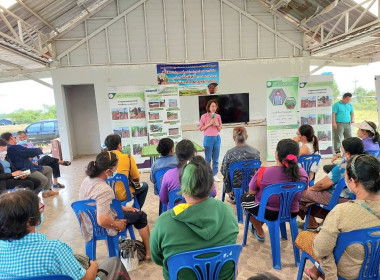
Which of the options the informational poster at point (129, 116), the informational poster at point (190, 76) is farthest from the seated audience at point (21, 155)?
the informational poster at point (190, 76)

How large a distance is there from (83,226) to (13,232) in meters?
1.01

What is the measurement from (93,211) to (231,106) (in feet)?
15.7

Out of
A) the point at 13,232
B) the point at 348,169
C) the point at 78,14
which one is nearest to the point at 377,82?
the point at 348,169

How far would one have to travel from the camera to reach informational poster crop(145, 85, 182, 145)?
5594mm

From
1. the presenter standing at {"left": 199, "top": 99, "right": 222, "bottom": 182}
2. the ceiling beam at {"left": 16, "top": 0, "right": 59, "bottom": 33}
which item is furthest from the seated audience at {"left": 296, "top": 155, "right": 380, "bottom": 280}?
the ceiling beam at {"left": 16, "top": 0, "right": 59, "bottom": 33}

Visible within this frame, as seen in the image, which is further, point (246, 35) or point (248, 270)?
point (246, 35)

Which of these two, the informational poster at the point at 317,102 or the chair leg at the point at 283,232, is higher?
the informational poster at the point at 317,102

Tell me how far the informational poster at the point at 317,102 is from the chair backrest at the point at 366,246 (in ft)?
16.1

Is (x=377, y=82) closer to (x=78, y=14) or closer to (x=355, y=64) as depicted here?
(x=355, y=64)

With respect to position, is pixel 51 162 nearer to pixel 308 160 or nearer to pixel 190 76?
pixel 190 76

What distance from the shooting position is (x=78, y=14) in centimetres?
632

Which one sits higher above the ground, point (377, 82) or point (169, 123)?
point (377, 82)

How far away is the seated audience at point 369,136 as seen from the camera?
121 inches

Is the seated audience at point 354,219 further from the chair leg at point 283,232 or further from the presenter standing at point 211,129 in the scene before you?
the presenter standing at point 211,129
